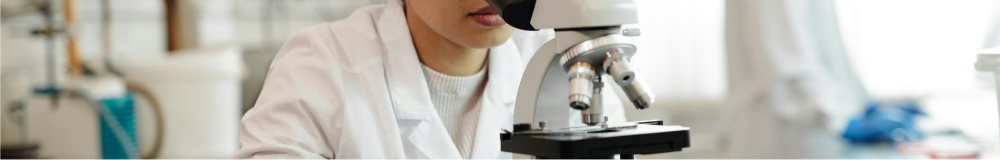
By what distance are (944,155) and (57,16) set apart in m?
2.87

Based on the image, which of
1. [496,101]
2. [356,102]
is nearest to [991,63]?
[496,101]

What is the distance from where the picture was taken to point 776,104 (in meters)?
1.85

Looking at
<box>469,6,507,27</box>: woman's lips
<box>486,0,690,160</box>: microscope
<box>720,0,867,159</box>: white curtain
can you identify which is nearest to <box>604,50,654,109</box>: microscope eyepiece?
<box>486,0,690,160</box>: microscope

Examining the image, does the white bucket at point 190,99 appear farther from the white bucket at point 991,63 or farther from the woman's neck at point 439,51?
the white bucket at point 991,63

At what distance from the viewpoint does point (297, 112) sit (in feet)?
2.71

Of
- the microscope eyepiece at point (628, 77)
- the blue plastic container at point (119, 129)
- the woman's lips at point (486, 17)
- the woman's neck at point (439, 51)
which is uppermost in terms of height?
the woman's lips at point (486, 17)

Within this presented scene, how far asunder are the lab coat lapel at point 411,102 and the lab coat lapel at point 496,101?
0.06 meters

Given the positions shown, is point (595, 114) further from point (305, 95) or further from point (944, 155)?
point (944, 155)

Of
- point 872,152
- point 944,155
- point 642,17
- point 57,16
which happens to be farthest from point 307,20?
point 944,155

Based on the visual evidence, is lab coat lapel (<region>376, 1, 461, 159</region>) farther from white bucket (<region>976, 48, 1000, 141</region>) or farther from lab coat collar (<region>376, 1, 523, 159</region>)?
white bucket (<region>976, 48, 1000, 141</region>)

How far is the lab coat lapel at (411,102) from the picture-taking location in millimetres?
913

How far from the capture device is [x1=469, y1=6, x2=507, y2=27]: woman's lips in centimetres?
81

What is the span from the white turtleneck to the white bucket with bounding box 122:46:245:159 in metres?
1.48

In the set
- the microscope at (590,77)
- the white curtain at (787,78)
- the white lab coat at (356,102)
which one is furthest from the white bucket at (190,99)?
the microscope at (590,77)
